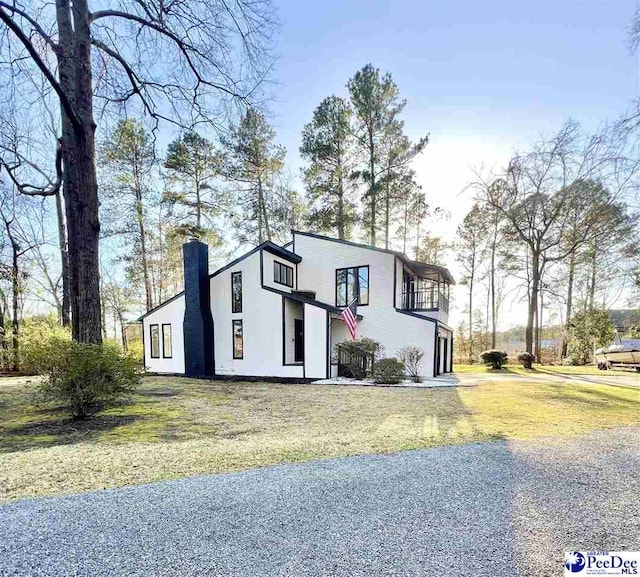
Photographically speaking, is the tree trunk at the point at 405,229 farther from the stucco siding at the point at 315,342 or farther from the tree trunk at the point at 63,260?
the tree trunk at the point at 63,260

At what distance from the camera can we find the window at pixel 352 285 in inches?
588

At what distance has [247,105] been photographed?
782 centimetres

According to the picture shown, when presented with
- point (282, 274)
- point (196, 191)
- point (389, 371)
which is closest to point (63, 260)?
point (196, 191)

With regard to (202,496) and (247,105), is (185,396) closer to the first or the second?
(202,496)

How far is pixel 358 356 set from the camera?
513 inches

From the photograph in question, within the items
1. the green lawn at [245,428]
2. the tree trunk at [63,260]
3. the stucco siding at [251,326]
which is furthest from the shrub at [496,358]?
the tree trunk at [63,260]

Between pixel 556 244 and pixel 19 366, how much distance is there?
29.4m

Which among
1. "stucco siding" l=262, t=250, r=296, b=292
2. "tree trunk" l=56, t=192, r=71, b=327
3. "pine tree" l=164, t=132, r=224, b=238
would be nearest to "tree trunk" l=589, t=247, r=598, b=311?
"stucco siding" l=262, t=250, r=296, b=292

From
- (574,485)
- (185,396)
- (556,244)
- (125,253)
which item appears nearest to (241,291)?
(185,396)

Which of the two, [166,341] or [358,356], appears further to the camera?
[166,341]

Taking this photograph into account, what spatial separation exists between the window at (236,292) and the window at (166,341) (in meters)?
3.80

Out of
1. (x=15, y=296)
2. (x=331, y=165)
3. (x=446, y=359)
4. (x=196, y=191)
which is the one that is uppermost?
(x=331, y=165)
